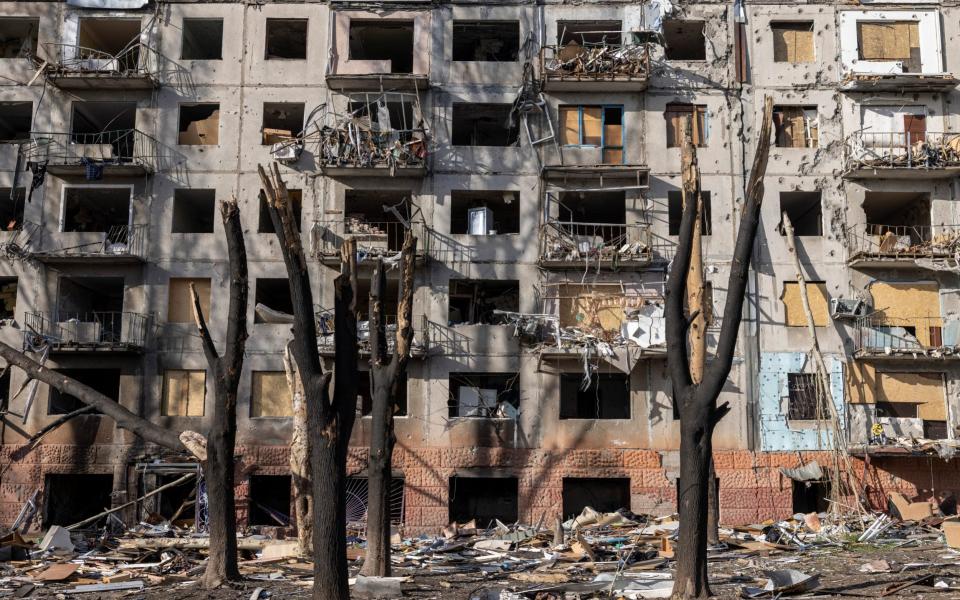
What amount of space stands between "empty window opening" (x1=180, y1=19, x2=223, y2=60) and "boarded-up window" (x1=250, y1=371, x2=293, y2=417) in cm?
1137

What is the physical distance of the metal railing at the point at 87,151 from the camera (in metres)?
30.9

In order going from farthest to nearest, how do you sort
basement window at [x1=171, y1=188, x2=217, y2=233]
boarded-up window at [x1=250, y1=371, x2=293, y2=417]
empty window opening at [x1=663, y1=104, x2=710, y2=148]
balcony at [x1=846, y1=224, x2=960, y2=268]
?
basement window at [x1=171, y1=188, x2=217, y2=233] → empty window opening at [x1=663, y1=104, x2=710, y2=148] → boarded-up window at [x1=250, y1=371, x2=293, y2=417] → balcony at [x1=846, y1=224, x2=960, y2=268]

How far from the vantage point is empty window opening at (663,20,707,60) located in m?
32.4

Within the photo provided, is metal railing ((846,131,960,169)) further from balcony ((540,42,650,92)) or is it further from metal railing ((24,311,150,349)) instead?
metal railing ((24,311,150,349))

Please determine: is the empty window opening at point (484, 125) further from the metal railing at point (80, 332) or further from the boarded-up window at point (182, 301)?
→ the metal railing at point (80, 332)

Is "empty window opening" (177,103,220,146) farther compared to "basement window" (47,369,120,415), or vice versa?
"empty window opening" (177,103,220,146)

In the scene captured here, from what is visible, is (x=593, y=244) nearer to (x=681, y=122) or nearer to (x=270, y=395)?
(x=681, y=122)

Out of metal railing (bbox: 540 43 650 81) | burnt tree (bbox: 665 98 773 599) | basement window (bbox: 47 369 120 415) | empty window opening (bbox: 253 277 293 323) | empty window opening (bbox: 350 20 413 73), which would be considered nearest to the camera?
burnt tree (bbox: 665 98 773 599)

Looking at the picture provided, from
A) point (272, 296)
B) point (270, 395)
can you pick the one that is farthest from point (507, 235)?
point (270, 395)

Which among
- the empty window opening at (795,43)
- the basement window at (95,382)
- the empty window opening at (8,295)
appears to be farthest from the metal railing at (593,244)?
the empty window opening at (8,295)

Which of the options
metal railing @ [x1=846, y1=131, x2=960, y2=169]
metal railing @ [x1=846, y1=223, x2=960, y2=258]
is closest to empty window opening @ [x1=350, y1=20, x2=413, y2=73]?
metal railing @ [x1=846, y1=131, x2=960, y2=169]

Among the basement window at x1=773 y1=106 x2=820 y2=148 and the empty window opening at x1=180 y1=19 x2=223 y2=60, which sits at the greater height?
the empty window opening at x1=180 y1=19 x2=223 y2=60

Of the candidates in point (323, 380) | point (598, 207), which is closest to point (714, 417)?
point (323, 380)

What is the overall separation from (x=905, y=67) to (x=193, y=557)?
87.1ft
